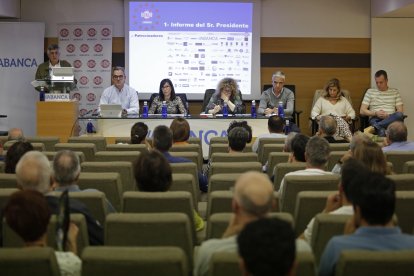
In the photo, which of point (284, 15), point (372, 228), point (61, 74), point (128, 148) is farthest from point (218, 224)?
point (284, 15)

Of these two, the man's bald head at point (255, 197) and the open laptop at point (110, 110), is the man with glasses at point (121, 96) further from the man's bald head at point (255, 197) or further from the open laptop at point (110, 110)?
the man's bald head at point (255, 197)

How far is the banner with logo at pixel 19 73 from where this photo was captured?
11023mm

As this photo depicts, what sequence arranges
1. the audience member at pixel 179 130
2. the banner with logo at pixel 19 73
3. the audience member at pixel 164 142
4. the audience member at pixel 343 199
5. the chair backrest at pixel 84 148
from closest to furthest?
1. the audience member at pixel 343 199
2. the audience member at pixel 164 142
3. the chair backrest at pixel 84 148
4. the audience member at pixel 179 130
5. the banner with logo at pixel 19 73

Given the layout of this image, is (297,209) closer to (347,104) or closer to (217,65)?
(347,104)

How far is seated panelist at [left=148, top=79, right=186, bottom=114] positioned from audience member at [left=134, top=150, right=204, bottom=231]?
575 centimetres

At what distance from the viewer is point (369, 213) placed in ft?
9.08

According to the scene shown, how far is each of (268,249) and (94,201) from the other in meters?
1.79

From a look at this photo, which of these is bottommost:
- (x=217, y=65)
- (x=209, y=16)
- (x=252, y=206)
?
(x=252, y=206)

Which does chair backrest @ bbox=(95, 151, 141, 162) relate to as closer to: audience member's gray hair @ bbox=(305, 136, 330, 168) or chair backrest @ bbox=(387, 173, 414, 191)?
audience member's gray hair @ bbox=(305, 136, 330, 168)

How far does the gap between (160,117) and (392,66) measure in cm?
478

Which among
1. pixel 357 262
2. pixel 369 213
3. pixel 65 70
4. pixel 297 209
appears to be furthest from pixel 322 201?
pixel 65 70

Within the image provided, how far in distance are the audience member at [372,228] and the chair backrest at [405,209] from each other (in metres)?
0.91

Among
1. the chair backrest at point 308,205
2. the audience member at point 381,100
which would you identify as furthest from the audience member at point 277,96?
the chair backrest at point 308,205

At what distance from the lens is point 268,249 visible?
2.08m
